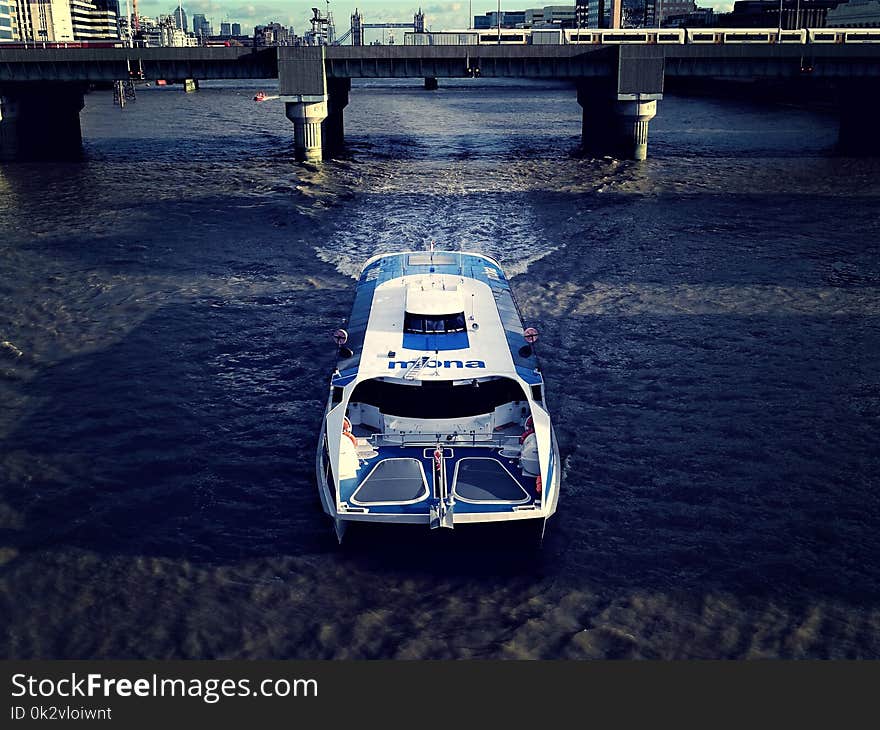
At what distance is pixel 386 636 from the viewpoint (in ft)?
58.5

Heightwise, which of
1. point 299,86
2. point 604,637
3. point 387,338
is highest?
point 299,86

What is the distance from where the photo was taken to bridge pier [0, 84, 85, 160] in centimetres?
8162

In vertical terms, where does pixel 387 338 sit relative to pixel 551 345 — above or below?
above

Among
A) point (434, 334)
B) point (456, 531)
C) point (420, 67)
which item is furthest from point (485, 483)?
point (420, 67)

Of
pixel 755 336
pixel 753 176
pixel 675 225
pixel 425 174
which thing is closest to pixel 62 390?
pixel 755 336

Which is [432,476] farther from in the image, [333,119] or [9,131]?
[9,131]

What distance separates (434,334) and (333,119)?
225ft

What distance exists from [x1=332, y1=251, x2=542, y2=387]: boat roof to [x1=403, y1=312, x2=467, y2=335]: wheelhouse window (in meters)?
0.08

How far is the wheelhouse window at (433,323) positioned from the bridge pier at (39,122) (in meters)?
69.3

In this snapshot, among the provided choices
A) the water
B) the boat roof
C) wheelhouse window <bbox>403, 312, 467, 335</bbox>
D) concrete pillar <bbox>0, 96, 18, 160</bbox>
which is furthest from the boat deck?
A: concrete pillar <bbox>0, 96, 18, 160</bbox>

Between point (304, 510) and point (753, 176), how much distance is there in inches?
2336

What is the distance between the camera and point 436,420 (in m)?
22.2

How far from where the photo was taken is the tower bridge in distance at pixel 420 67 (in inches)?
3004

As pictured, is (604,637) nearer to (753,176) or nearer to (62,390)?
(62,390)
